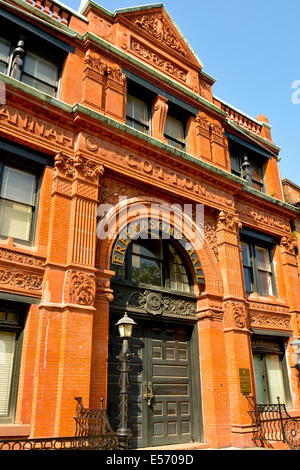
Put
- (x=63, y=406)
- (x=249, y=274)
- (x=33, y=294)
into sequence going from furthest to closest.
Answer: (x=249, y=274)
(x=33, y=294)
(x=63, y=406)

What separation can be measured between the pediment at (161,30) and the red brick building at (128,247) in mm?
59

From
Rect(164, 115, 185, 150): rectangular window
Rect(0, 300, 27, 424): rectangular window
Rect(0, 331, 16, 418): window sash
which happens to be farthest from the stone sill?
Rect(164, 115, 185, 150): rectangular window

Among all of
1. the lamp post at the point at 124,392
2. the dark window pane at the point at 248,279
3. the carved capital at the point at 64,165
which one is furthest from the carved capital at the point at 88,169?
the dark window pane at the point at 248,279

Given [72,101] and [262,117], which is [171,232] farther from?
[262,117]

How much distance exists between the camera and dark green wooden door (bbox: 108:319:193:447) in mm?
10297

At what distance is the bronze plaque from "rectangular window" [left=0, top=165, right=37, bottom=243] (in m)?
7.72

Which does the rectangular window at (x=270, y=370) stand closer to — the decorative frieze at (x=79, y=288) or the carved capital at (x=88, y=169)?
the decorative frieze at (x=79, y=288)

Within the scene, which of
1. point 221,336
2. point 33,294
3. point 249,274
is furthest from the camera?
point 249,274

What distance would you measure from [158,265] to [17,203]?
4915 mm

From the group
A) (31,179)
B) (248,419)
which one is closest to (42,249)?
(31,179)

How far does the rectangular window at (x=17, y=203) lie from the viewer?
9.52 meters

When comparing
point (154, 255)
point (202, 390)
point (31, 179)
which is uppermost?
point (31, 179)

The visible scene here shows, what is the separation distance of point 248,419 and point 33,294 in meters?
7.55

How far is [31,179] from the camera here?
10.3m
